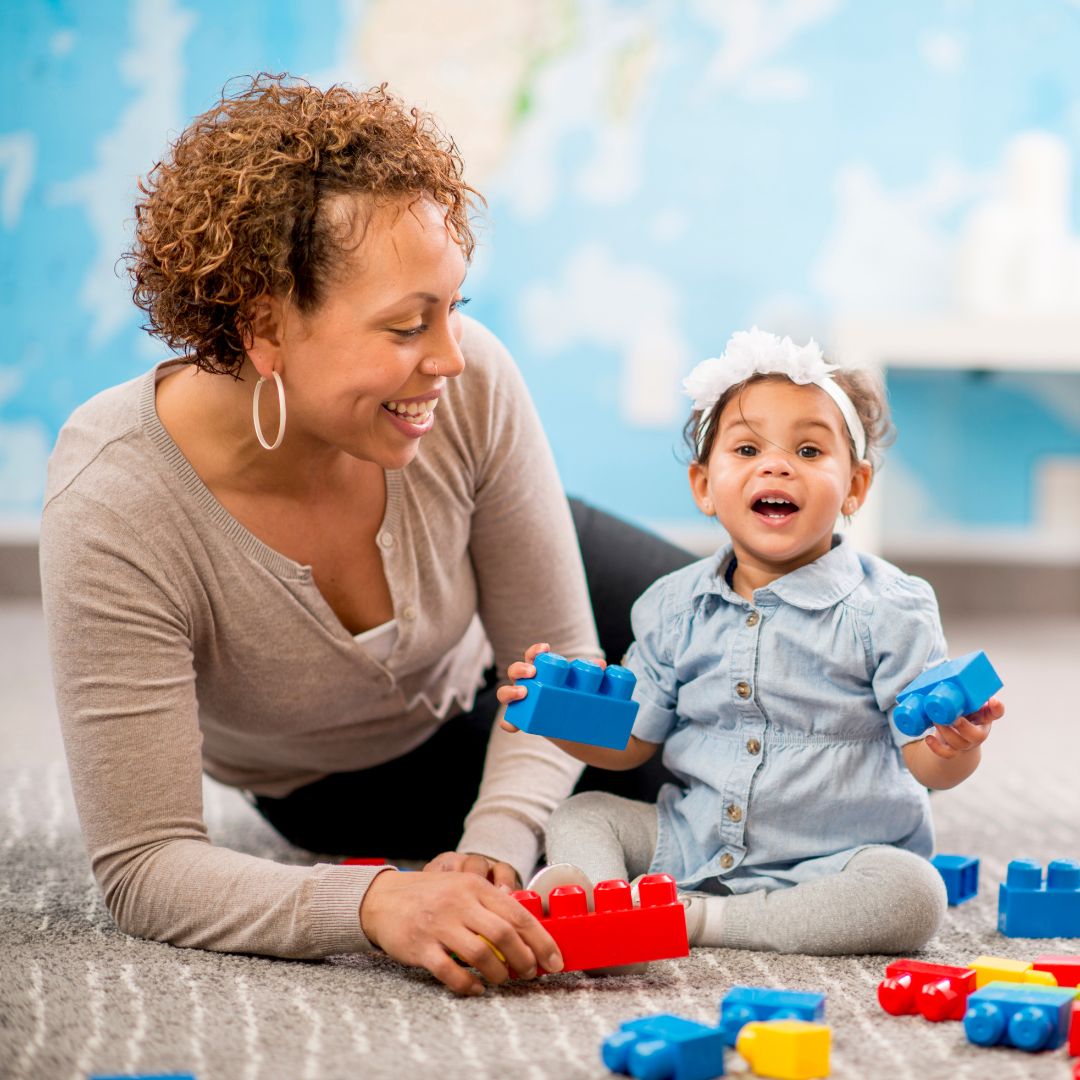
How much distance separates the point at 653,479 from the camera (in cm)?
330

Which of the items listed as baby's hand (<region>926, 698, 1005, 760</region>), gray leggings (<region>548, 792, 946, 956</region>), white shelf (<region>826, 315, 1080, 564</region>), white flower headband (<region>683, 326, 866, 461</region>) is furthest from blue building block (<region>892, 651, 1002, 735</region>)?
white shelf (<region>826, 315, 1080, 564</region>)

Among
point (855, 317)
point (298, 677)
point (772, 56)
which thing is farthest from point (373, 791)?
point (772, 56)

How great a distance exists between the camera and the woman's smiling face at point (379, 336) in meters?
0.98

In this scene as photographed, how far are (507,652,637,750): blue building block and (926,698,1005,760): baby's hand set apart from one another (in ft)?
0.73

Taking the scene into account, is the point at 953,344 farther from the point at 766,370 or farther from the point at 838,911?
the point at 838,911

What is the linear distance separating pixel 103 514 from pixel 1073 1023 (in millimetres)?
737

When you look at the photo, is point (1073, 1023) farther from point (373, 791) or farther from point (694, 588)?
point (373, 791)

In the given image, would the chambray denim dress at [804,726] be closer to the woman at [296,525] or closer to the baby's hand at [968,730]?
the baby's hand at [968,730]

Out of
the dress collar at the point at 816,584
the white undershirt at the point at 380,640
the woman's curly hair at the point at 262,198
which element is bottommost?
the white undershirt at the point at 380,640

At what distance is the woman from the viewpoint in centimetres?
98

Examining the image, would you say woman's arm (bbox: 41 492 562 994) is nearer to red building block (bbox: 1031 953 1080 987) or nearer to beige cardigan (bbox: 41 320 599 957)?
beige cardigan (bbox: 41 320 599 957)

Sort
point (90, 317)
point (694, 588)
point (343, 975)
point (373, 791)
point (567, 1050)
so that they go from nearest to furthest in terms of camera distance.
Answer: point (567, 1050) → point (343, 975) → point (694, 588) → point (373, 791) → point (90, 317)

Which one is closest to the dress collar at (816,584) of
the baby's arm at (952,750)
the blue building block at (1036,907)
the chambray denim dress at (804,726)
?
the chambray denim dress at (804,726)

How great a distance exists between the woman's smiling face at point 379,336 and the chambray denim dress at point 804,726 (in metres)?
0.30
